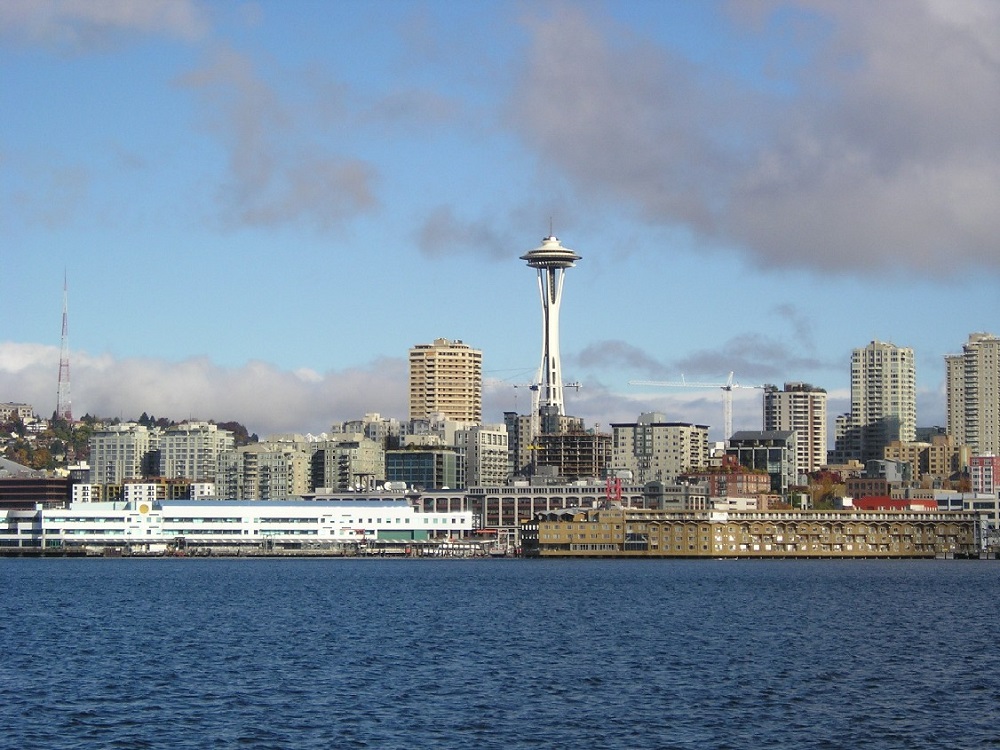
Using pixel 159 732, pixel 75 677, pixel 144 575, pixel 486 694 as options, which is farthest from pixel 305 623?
pixel 144 575

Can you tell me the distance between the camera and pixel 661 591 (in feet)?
408

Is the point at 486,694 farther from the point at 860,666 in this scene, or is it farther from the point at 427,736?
the point at 860,666

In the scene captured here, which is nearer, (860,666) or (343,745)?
(343,745)

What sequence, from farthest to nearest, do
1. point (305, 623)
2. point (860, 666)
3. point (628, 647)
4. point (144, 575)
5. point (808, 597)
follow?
point (144, 575) < point (808, 597) < point (305, 623) < point (628, 647) < point (860, 666)

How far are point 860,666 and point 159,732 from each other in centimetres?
2910

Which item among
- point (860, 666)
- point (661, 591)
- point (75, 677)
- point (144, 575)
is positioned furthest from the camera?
point (144, 575)

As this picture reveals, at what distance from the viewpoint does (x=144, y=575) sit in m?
157

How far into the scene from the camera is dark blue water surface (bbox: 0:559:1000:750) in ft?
164

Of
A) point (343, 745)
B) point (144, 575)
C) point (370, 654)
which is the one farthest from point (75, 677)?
point (144, 575)

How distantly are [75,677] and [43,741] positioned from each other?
48.9 ft

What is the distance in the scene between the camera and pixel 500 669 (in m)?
65.4

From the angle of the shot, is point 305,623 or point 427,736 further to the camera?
point 305,623

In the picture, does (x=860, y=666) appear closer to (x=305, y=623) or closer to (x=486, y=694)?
(x=486, y=694)

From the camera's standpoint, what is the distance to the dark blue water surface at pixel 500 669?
50.1m
